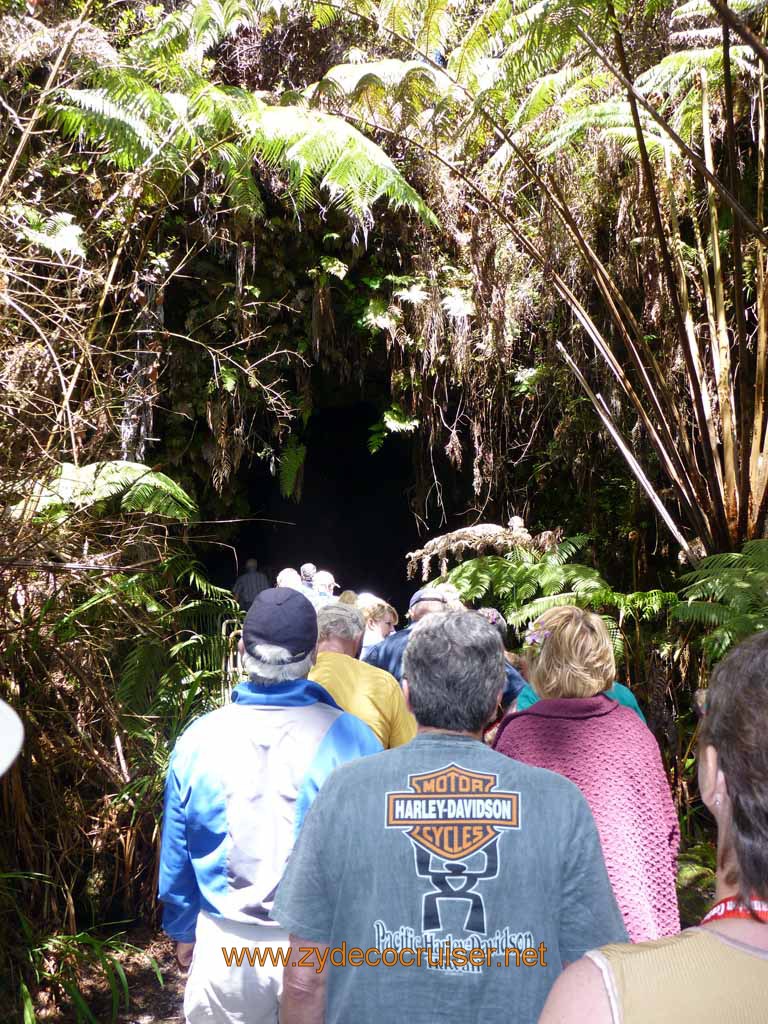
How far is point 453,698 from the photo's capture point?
170cm

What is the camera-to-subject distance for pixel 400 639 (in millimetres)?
4125

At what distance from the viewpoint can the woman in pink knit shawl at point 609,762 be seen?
88.6 inches

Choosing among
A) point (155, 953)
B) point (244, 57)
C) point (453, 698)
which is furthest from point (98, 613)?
point (244, 57)

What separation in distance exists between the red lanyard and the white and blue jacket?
3.76ft

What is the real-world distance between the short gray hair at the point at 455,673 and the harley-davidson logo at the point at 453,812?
5.0 inches

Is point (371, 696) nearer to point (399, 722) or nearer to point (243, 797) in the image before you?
point (399, 722)

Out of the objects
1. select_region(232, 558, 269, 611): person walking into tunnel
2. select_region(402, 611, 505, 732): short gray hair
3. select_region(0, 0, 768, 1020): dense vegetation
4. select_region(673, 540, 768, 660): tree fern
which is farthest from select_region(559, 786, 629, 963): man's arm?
select_region(232, 558, 269, 611): person walking into tunnel

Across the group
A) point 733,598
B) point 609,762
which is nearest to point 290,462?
point 733,598

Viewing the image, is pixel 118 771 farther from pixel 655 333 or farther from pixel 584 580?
pixel 655 333

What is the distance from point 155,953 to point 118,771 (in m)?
0.87

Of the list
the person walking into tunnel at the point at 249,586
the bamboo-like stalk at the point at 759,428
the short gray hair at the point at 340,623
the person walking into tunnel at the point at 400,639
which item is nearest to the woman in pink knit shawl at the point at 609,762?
the short gray hair at the point at 340,623

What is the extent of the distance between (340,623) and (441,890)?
80.6 inches

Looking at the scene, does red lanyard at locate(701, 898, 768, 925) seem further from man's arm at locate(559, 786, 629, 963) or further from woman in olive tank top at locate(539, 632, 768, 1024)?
man's arm at locate(559, 786, 629, 963)

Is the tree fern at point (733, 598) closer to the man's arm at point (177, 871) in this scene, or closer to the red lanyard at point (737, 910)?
the man's arm at point (177, 871)
